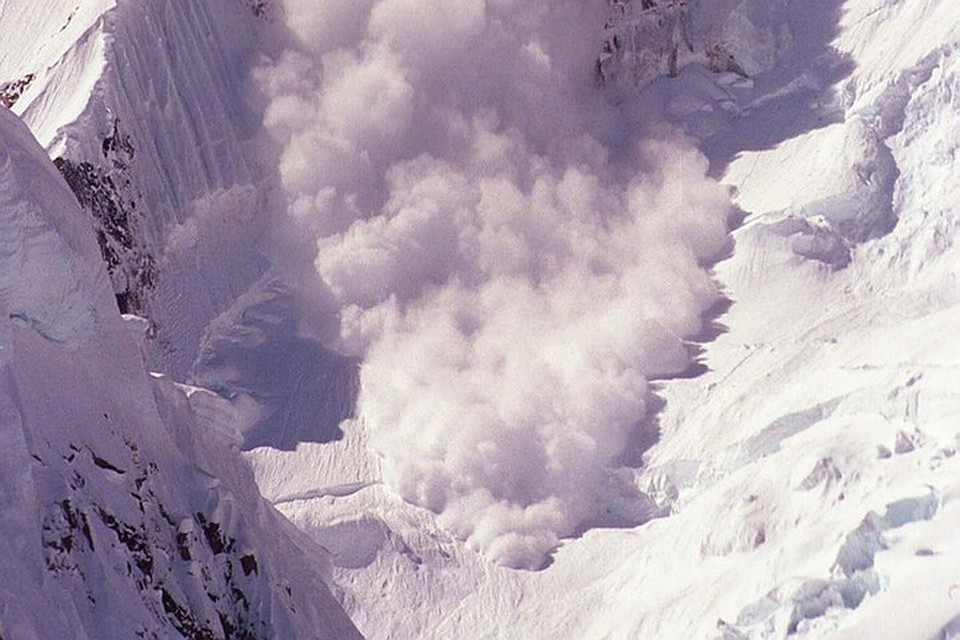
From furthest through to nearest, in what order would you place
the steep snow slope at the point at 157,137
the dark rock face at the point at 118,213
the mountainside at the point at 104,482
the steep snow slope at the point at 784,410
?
the steep snow slope at the point at 157,137 < the dark rock face at the point at 118,213 < the steep snow slope at the point at 784,410 < the mountainside at the point at 104,482

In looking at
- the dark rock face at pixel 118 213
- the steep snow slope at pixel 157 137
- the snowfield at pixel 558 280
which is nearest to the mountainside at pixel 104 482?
the snowfield at pixel 558 280

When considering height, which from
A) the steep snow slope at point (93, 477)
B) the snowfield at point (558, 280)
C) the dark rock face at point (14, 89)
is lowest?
Result: the steep snow slope at point (93, 477)

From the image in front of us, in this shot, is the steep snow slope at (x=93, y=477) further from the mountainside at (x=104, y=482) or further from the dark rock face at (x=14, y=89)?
the dark rock face at (x=14, y=89)

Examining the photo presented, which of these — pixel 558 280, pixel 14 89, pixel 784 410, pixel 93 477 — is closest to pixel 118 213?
pixel 14 89

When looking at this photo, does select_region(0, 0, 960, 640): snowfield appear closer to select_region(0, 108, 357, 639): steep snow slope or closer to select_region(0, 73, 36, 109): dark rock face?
select_region(0, 73, 36, 109): dark rock face

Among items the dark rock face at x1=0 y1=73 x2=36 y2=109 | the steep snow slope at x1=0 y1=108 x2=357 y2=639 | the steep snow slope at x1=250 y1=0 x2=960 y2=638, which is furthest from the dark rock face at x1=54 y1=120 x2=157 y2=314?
the steep snow slope at x1=0 y1=108 x2=357 y2=639

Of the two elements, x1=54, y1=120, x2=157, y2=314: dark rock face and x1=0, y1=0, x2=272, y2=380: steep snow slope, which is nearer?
x1=54, y1=120, x2=157, y2=314: dark rock face

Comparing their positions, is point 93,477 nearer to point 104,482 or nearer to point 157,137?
point 104,482
